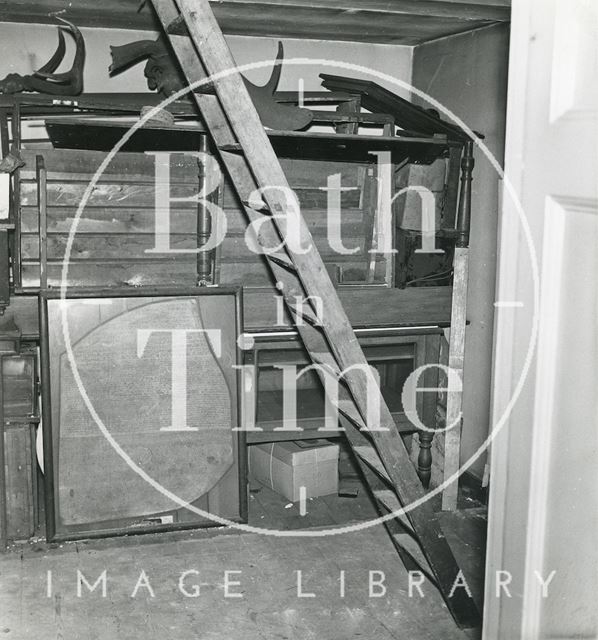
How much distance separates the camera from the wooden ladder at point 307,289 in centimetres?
277

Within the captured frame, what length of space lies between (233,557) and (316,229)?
1866 mm

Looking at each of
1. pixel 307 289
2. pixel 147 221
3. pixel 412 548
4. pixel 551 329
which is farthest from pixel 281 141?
pixel 551 329

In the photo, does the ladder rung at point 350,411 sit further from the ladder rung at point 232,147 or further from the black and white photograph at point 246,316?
the ladder rung at point 232,147

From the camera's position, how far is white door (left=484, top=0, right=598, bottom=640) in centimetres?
127

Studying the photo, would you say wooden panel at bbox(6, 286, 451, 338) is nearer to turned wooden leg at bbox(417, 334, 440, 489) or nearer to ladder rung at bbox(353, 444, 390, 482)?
turned wooden leg at bbox(417, 334, 440, 489)

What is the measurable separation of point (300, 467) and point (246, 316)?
1047 millimetres

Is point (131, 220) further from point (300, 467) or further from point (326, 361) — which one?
point (300, 467)

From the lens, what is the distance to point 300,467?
193 inches

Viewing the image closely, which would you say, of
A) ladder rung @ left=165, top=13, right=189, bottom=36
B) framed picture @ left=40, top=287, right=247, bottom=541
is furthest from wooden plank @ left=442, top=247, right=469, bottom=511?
ladder rung @ left=165, top=13, right=189, bottom=36

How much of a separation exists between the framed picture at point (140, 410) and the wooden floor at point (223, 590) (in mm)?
164

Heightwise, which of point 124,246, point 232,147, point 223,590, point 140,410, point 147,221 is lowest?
point 223,590

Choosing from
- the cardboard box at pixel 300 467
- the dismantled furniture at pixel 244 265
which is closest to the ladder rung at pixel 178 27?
the dismantled furniture at pixel 244 265

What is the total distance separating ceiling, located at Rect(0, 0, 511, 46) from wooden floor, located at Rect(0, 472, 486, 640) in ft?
8.91

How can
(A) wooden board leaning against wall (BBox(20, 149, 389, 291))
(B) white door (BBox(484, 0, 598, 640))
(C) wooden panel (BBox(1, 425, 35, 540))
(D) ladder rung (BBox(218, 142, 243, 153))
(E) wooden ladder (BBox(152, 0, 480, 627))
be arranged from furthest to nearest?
1. (A) wooden board leaning against wall (BBox(20, 149, 389, 291))
2. (C) wooden panel (BBox(1, 425, 35, 540))
3. (D) ladder rung (BBox(218, 142, 243, 153))
4. (E) wooden ladder (BBox(152, 0, 480, 627))
5. (B) white door (BBox(484, 0, 598, 640))
